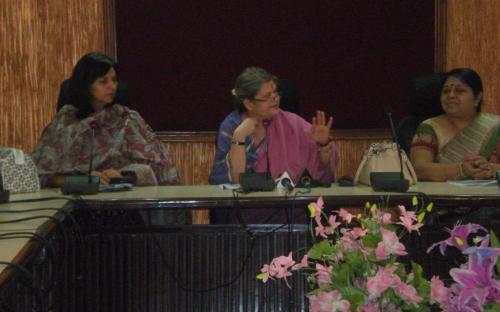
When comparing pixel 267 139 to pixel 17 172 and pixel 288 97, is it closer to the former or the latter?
pixel 288 97

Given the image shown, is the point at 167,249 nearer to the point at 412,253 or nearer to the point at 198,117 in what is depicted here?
the point at 412,253

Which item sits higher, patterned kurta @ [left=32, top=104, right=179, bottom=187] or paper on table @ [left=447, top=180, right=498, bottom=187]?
patterned kurta @ [left=32, top=104, right=179, bottom=187]

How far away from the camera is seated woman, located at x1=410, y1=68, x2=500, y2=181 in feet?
11.8

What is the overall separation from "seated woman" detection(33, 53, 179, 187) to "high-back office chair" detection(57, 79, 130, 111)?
0.25 ft

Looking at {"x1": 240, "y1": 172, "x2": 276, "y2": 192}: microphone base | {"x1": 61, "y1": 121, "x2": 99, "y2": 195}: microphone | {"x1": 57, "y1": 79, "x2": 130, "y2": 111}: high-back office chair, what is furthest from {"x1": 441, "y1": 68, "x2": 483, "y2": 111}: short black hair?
{"x1": 61, "y1": 121, "x2": 99, "y2": 195}: microphone

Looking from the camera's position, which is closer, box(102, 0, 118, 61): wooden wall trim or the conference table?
the conference table

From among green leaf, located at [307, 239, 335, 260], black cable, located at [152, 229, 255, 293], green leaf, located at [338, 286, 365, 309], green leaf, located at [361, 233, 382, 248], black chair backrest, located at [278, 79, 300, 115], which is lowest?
black cable, located at [152, 229, 255, 293]

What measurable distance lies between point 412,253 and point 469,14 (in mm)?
2392

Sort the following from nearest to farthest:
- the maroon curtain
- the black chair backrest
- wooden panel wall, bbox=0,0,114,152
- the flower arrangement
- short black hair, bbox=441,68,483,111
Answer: the flower arrangement < short black hair, bbox=441,68,483,111 < the black chair backrest < wooden panel wall, bbox=0,0,114,152 < the maroon curtain

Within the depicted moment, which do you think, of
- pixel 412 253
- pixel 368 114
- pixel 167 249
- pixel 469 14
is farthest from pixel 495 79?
pixel 167 249

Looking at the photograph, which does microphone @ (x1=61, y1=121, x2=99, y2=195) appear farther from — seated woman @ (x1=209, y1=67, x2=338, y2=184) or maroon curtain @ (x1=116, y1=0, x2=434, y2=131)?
maroon curtain @ (x1=116, y1=0, x2=434, y2=131)

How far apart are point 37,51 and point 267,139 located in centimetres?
178

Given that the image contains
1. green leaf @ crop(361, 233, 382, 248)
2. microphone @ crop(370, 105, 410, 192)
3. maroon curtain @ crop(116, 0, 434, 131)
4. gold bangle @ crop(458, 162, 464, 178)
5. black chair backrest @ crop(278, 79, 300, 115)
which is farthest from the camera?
maroon curtain @ crop(116, 0, 434, 131)

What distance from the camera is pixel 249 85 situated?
139 inches
